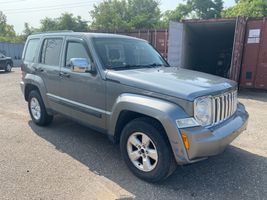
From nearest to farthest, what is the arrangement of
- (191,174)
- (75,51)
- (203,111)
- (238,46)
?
1. (203,111)
2. (191,174)
3. (75,51)
4. (238,46)

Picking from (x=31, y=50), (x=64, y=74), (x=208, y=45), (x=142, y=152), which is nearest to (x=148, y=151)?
(x=142, y=152)

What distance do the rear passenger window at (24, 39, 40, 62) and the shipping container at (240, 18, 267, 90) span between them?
843cm

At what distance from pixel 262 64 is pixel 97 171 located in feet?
30.1

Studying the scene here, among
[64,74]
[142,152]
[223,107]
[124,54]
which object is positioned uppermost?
[124,54]

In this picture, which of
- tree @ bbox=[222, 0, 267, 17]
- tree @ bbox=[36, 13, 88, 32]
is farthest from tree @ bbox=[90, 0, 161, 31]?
tree @ bbox=[222, 0, 267, 17]

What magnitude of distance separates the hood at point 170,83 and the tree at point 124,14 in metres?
38.8

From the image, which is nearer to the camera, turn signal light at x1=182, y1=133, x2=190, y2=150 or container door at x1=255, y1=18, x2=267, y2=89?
turn signal light at x1=182, y1=133, x2=190, y2=150

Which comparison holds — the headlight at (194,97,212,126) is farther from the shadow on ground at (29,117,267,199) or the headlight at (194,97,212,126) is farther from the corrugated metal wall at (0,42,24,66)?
the corrugated metal wall at (0,42,24,66)

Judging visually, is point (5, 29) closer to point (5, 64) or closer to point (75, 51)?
point (5, 64)

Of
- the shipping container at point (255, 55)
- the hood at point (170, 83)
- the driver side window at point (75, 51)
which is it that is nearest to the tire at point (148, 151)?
the hood at point (170, 83)

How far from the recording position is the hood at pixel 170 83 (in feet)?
10.6

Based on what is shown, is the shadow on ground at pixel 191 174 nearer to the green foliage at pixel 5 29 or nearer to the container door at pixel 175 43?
the container door at pixel 175 43

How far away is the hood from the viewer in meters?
3.23

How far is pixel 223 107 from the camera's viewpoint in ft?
11.6
